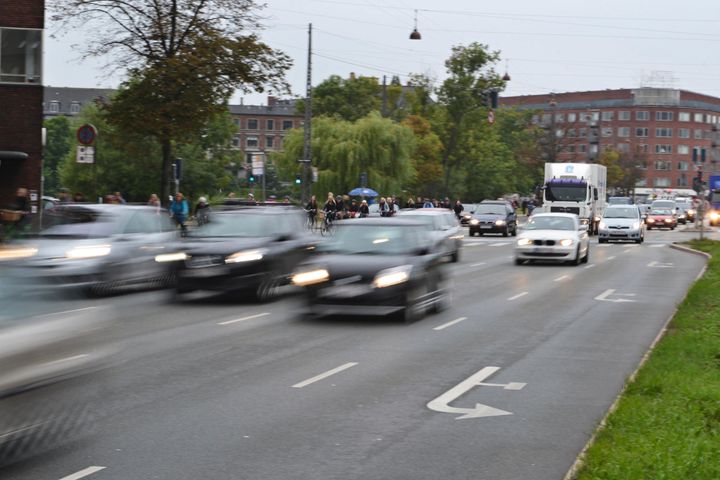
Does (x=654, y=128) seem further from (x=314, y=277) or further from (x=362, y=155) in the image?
(x=314, y=277)

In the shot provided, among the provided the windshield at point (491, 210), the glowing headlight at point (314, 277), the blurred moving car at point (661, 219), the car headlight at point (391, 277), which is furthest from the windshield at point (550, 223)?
the blurred moving car at point (661, 219)

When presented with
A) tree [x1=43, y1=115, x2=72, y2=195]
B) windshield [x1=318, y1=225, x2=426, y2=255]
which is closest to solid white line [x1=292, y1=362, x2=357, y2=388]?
windshield [x1=318, y1=225, x2=426, y2=255]

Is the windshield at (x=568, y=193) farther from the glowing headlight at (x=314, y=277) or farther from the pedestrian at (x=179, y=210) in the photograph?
the glowing headlight at (x=314, y=277)

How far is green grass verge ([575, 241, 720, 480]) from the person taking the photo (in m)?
6.61

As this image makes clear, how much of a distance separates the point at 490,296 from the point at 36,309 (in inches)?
564

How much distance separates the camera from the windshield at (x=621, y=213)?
47.3 meters

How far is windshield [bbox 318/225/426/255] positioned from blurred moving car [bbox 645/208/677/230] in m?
55.3

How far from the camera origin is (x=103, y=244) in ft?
60.7

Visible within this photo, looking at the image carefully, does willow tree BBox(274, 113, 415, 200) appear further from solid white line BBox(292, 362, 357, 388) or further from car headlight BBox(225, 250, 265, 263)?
solid white line BBox(292, 362, 357, 388)

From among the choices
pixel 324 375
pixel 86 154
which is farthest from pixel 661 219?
pixel 324 375

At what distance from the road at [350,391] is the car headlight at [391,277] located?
0.66m

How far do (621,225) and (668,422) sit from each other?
39.1 metres

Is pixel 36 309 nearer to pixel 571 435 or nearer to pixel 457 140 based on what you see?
pixel 571 435

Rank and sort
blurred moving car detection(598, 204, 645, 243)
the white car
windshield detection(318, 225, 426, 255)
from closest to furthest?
windshield detection(318, 225, 426, 255) < the white car < blurred moving car detection(598, 204, 645, 243)
